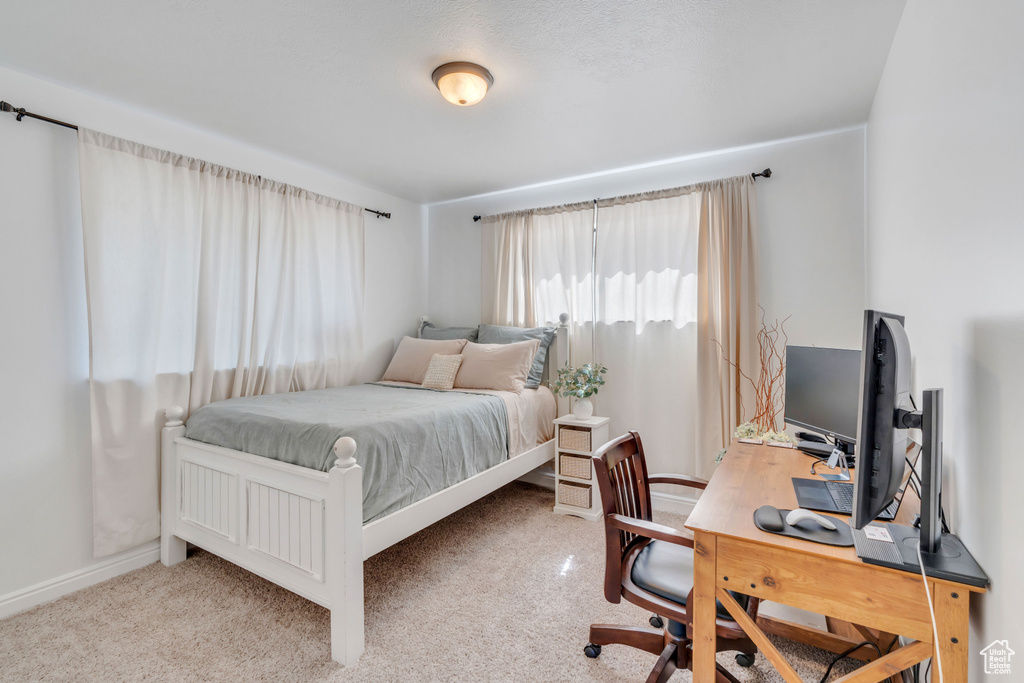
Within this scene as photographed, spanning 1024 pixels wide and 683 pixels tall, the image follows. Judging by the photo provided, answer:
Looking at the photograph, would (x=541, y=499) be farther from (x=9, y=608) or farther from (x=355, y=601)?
(x=9, y=608)


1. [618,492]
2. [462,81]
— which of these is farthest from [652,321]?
[462,81]

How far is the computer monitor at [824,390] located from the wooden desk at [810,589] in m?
0.43

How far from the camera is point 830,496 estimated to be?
1.39 m

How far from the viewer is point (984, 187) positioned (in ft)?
3.34

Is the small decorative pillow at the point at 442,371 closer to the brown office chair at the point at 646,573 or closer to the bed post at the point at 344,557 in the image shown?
the bed post at the point at 344,557

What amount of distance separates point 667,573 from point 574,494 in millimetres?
1741

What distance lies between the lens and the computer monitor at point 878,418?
0.99 m

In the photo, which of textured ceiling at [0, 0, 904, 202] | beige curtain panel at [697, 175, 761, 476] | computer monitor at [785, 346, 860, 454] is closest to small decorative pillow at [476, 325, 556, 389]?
beige curtain panel at [697, 175, 761, 476]

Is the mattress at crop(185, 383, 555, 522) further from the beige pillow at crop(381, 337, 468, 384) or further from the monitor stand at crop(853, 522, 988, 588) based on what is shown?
the monitor stand at crop(853, 522, 988, 588)

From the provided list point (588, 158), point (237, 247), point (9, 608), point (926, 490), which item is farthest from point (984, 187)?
point (9, 608)

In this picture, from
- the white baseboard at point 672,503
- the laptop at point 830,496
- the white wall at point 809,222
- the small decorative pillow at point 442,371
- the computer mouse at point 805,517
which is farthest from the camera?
the small decorative pillow at point 442,371

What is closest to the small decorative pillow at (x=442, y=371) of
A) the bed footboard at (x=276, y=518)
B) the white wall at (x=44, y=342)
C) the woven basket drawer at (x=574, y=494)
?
the woven basket drawer at (x=574, y=494)

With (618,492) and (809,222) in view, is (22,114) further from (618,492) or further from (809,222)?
(809,222)

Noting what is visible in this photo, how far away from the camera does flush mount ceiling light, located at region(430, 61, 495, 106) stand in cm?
207
